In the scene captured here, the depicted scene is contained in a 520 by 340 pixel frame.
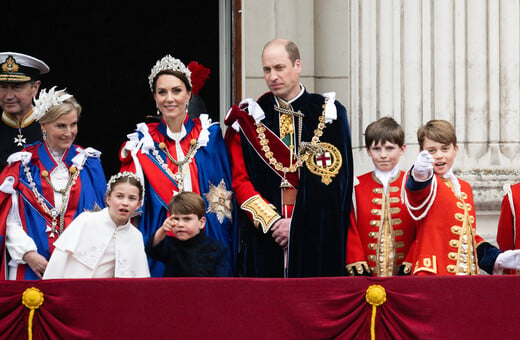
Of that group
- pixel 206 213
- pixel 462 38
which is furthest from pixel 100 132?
pixel 206 213

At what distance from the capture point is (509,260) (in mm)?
5359

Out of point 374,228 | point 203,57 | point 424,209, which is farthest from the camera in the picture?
point 203,57

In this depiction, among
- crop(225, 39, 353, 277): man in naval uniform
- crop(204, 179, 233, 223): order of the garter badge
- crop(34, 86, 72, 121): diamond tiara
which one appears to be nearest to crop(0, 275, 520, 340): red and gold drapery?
crop(225, 39, 353, 277): man in naval uniform

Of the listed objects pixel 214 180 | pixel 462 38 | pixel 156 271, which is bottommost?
pixel 156 271

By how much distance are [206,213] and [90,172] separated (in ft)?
2.20

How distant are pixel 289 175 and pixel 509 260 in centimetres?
122

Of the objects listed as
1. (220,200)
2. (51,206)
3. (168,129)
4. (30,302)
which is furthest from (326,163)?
(30,302)

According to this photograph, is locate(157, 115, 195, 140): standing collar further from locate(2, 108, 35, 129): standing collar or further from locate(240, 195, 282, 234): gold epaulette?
locate(2, 108, 35, 129): standing collar

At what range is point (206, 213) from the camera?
5590mm

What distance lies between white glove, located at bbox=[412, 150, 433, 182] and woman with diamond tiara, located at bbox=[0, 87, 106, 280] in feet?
5.59

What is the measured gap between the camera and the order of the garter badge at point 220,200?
5621 mm

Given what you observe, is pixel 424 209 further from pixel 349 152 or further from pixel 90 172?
pixel 90 172

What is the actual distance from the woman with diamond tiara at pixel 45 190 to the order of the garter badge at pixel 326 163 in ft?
3.70

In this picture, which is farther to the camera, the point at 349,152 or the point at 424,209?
the point at 349,152
